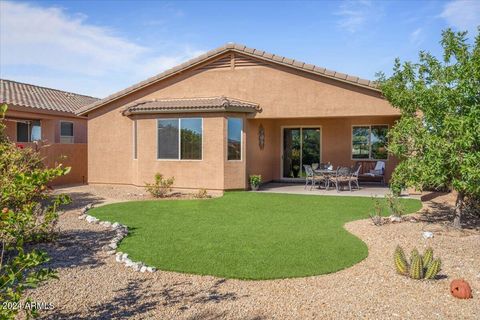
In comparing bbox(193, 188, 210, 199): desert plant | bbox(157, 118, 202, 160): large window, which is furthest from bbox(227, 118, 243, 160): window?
bbox(193, 188, 210, 199): desert plant

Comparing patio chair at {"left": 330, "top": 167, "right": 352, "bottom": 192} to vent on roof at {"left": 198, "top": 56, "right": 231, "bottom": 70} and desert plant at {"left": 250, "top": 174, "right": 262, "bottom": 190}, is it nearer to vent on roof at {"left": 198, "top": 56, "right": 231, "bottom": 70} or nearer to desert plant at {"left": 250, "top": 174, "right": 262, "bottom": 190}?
desert plant at {"left": 250, "top": 174, "right": 262, "bottom": 190}

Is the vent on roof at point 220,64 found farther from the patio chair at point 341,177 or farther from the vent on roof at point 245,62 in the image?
the patio chair at point 341,177

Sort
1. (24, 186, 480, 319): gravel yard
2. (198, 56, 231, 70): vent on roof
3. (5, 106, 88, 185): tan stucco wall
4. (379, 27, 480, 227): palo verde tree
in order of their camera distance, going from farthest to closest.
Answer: (5, 106, 88, 185): tan stucco wall < (198, 56, 231, 70): vent on roof < (379, 27, 480, 227): palo verde tree < (24, 186, 480, 319): gravel yard

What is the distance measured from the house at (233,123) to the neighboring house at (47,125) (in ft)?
8.25

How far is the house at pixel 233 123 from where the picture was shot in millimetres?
16172

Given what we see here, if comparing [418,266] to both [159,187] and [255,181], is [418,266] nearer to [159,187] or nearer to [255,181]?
[255,181]

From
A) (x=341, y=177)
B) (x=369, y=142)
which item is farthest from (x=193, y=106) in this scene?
(x=369, y=142)

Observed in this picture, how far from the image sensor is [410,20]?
15.8 m

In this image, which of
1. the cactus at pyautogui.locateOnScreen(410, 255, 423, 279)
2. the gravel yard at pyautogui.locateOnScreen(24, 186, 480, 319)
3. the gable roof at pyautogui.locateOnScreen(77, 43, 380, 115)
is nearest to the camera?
the gravel yard at pyautogui.locateOnScreen(24, 186, 480, 319)

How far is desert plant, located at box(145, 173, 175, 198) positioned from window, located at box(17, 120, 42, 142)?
11.0 meters

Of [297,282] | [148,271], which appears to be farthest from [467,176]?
[148,271]

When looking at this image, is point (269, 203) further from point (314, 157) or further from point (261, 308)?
point (261, 308)

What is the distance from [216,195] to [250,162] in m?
2.51

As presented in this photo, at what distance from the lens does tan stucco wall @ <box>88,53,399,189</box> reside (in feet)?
52.8
